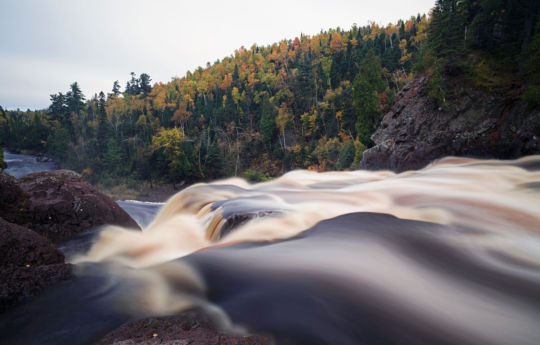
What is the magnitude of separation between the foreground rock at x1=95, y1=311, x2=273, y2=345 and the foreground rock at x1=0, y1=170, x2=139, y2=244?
3.69 metres

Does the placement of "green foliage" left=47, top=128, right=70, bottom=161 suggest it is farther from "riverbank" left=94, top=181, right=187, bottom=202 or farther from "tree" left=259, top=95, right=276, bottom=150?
"tree" left=259, top=95, right=276, bottom=150

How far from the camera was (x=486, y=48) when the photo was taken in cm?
1725

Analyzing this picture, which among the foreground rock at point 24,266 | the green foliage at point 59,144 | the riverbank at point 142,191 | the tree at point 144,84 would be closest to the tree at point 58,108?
the green foliage at point 59,144

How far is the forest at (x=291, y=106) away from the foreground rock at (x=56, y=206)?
16885 mm

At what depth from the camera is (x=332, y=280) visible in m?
2.72

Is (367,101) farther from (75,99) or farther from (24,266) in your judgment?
(75,99)

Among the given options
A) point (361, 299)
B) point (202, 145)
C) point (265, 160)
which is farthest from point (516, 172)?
point (265, 160)

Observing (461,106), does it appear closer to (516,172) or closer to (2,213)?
(516,172)

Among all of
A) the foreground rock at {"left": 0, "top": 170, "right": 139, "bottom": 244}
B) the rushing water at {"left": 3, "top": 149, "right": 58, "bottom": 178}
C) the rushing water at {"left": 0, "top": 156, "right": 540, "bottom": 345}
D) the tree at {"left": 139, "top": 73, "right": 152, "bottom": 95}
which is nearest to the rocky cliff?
the foreground rock at {"left": 0, "top": 170, "right": 139, "bottom": 244}

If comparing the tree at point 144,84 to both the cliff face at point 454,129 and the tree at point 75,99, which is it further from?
the cliff face at point 454,129

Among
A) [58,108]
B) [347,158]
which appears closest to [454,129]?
[347,158]

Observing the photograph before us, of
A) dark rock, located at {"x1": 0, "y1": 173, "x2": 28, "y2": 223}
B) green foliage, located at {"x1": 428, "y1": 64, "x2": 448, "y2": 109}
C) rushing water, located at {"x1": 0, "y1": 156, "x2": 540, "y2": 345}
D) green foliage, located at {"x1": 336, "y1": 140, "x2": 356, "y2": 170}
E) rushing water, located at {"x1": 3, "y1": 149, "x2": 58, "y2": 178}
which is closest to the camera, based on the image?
rushing water, located at {"x1": 0, "y1": 156, "x2": 540, "y2": 345}

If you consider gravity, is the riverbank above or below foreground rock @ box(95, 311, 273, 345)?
below

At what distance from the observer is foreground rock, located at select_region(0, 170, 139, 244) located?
176 inches
